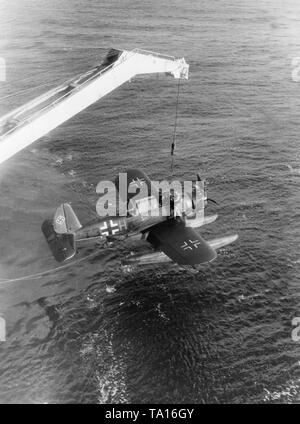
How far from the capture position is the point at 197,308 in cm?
3055

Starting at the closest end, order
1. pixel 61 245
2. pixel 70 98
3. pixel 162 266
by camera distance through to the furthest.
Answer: pixel 70 98 → pixel 61 245 → pixel 162 266

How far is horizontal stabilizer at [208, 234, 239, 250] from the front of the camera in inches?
1388

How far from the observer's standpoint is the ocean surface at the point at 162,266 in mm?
25859

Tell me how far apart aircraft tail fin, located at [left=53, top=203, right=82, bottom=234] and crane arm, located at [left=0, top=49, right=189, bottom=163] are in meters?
6.27

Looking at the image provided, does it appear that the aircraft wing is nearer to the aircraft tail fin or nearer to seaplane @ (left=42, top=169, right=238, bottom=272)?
seaplane @ (left=42, top=169, right=238, bottom=272)

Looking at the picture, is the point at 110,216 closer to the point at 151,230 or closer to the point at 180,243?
the point at 151,230

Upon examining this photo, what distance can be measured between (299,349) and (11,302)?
21.1 m

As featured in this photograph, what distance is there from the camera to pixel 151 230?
34.0 meters

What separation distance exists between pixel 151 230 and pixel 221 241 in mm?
6414

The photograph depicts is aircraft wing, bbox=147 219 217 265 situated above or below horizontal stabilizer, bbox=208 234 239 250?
above

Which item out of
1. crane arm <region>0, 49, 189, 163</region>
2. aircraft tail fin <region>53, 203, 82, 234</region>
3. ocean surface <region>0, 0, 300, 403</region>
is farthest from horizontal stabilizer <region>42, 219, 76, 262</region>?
crane arm <region>0, 49, 189, 163</region>

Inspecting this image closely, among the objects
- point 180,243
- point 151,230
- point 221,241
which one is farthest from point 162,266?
point 221,241

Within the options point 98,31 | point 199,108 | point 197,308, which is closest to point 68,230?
point 197,308

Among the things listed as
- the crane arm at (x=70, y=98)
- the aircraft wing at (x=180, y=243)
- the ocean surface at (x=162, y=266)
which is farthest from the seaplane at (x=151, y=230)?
the crane arm at (x=70, y=98)
